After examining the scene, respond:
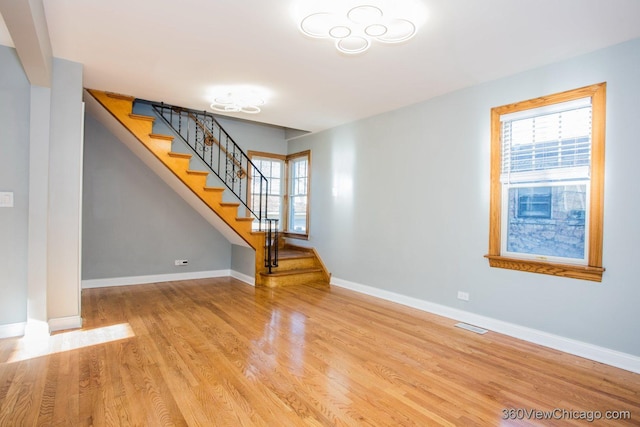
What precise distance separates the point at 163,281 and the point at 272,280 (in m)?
1.88

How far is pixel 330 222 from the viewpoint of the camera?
5.95m

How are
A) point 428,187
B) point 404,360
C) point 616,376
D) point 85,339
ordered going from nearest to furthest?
1. point 616,376
2. point 404,360
3. point 85,339
4. point 428,187

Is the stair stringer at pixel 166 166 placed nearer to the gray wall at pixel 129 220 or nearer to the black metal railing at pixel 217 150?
the gray wall at pixel 129 220

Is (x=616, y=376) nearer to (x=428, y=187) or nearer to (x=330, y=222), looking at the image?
(x=428, y=187)

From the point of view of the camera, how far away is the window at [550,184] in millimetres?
2996

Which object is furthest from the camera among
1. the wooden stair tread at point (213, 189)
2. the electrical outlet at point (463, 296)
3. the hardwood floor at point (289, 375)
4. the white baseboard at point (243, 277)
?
the white baseboard at point (243, 277)

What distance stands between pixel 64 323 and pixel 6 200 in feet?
4.21

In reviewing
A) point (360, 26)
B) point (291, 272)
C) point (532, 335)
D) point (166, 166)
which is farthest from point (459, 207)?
point (166, 166)

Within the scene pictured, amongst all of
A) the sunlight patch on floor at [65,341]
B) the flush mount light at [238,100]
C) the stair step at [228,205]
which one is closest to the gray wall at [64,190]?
the sunlight patch on floor at [65,341]

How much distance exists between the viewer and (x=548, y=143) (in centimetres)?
332

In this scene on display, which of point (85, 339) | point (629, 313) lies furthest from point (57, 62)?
point (629, 313)

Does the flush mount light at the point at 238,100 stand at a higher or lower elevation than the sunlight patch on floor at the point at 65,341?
higher

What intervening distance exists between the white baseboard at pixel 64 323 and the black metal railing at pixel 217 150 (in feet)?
8.93

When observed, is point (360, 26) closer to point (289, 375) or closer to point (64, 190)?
point (289, 375)
